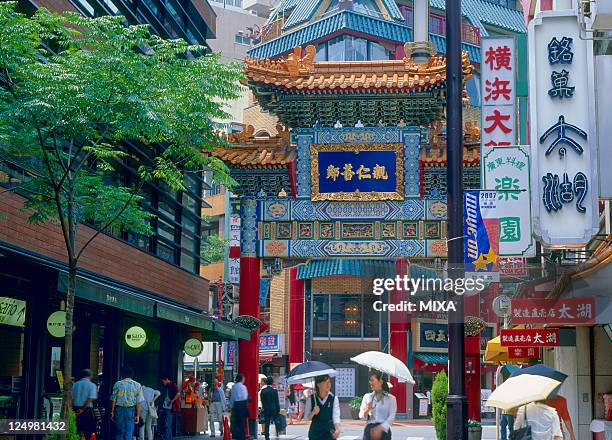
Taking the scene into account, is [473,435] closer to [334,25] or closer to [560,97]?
[560,97]

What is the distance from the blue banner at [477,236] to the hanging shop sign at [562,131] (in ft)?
7.57

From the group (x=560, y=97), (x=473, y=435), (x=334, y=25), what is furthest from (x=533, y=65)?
(x=334, y=25)

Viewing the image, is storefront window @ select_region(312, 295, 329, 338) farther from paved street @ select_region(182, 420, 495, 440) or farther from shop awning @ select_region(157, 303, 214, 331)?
shop awning @ select_region(157, 303, 214, 331)

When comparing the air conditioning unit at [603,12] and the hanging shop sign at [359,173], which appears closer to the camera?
the air conditioning unit at [603,12]

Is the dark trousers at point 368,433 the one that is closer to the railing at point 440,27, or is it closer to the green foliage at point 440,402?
the green foliage at point 440,402

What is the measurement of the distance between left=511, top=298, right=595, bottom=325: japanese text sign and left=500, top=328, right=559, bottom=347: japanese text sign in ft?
6.34

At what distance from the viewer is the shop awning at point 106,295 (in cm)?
1966

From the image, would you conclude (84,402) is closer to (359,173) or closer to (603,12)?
(359,173)

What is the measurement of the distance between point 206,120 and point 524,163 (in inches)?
228

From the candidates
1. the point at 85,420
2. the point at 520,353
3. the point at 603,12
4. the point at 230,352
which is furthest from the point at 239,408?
the point at 230,352

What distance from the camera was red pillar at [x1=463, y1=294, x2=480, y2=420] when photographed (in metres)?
28.0

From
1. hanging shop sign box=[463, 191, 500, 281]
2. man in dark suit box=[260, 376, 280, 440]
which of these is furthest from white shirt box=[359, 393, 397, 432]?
man in dark suit box=[260, 376, 280, 440]

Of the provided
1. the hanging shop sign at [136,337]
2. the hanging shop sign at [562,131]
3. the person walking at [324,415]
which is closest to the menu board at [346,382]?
the hanging shop sign at [136,337]

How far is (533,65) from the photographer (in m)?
15.8
